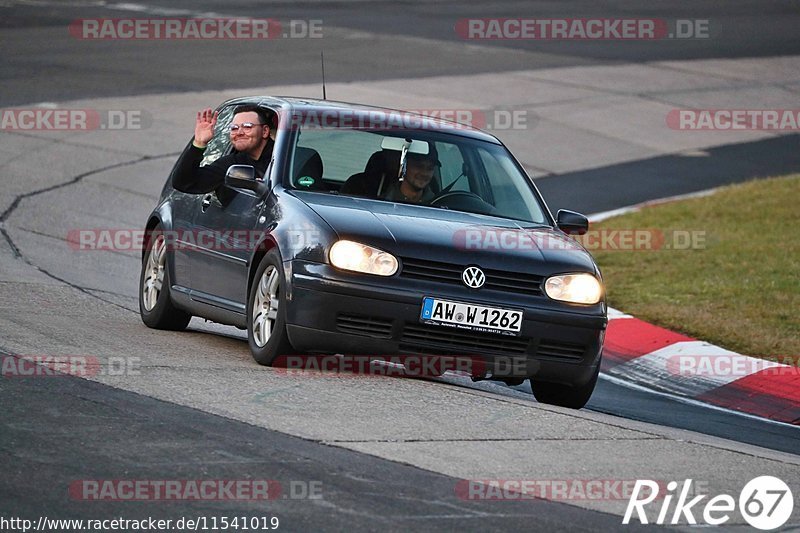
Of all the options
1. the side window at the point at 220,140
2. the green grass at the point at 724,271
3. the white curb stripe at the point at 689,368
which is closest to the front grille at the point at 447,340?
the side window at the point at 220,140

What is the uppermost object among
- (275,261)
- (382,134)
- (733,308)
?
(382,134)

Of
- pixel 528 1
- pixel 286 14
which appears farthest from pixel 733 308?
→ pixel 528 1

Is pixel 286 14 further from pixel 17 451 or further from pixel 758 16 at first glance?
pixel 17 451

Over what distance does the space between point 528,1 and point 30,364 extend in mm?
33328

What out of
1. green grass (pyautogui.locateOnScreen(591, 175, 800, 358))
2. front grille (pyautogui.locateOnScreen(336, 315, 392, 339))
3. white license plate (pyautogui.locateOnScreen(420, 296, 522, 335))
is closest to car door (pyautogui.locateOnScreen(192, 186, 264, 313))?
front grille (pyautogui.locateOnScreen(336, 315, 392, 339))

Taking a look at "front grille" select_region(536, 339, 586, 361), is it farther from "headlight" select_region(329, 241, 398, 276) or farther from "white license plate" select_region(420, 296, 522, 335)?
"headlight" select_region(329, 241, 398, 276)

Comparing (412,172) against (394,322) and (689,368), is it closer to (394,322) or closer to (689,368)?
(394,322)

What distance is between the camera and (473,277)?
324 inches

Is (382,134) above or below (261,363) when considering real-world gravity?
above

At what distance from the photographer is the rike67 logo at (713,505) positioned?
20.1 feet

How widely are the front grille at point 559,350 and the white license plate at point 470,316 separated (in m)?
0.22

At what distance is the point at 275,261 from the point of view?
8.52m

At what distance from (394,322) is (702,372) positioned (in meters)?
3.64

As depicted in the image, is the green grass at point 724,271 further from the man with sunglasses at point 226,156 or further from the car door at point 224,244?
the car door at point 224,244
